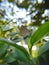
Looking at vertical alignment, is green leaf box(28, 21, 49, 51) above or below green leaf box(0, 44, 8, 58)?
above

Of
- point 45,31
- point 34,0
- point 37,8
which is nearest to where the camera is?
point 45,31

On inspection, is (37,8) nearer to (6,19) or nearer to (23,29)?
(6,19)

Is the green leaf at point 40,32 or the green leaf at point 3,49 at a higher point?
the green leaf at point 40,32

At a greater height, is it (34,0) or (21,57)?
(21,57)

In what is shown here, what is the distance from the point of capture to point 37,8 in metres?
2.58

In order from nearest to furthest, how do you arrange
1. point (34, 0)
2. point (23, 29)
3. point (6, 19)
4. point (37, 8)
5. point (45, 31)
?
point (45, 31)
point (23, 29)
point (6, 19)
point (37, 8)
point (34, 0)

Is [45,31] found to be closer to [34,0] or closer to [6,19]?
[6,19]

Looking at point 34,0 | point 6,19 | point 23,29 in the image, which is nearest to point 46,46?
point 23,29

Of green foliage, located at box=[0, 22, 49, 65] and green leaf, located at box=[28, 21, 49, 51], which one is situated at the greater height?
green leaf, located at box=[28, 21, 49, 51]

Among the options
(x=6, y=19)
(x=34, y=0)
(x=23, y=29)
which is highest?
(x=23, y=29)

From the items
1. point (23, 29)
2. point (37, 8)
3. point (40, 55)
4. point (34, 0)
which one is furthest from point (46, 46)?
point (34, 0)

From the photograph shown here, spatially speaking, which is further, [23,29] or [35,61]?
[23,29]

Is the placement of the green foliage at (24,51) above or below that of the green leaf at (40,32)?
below

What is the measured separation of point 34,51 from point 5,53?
8cm
